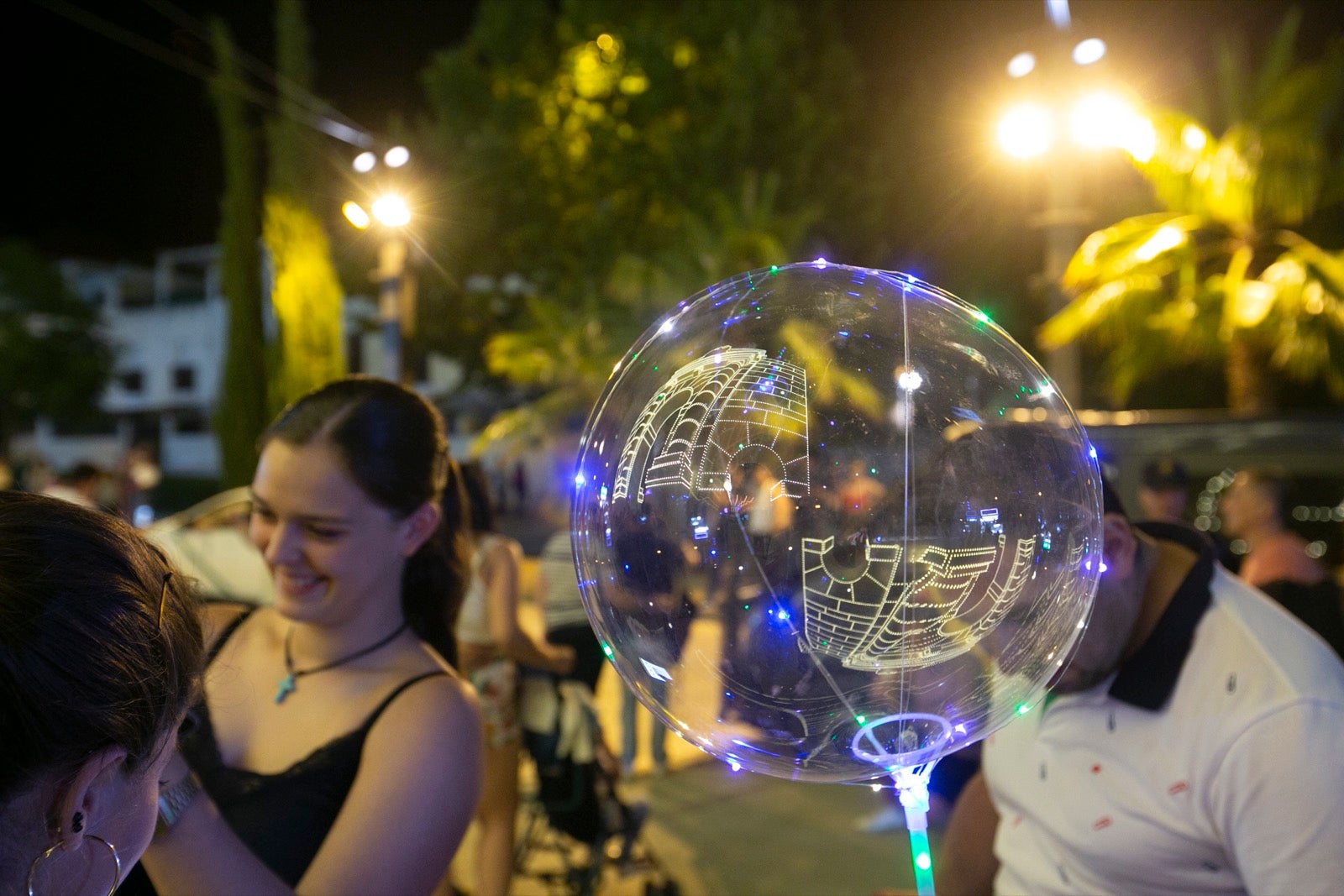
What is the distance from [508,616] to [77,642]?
2857 mm

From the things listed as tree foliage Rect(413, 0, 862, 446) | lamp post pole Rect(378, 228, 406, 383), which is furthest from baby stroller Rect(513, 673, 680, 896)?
tree foliage Rect(413, 0, 862, 446)

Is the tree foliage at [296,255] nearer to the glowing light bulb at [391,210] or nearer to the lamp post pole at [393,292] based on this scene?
the lamp post pole at [393,292]

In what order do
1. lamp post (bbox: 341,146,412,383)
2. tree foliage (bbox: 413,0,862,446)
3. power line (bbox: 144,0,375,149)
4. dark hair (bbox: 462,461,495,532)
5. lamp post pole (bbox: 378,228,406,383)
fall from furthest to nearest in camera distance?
1. tree foliage (bbox: 413,0,862,446)
2. power line (bbox: 144,0,375,149)
3. lamp post pole (bbox: 378,228,406,383)
4. lamp post (bbox: 341,146,412,383)
5. dark hair (bbox: 462,461,495,532)

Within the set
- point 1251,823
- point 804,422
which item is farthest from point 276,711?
point 1251,823

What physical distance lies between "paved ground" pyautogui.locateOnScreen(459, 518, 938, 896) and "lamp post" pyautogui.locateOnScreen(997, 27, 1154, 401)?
9.62 feet

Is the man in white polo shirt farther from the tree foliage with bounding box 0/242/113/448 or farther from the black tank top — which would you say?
the tree foliage with bounding box 0/242/113/448

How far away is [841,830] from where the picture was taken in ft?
15.5

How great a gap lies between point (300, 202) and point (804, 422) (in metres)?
18.5

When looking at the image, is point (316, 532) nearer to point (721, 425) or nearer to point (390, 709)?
point (390, 709)

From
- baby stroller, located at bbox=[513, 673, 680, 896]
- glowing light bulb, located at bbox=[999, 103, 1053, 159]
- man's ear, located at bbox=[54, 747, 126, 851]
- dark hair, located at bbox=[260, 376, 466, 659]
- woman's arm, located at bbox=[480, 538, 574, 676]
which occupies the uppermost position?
glowing light bulb, located at bbox=[999, 103, 1053, 159]

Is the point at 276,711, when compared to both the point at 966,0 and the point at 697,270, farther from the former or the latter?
the point at 697,270

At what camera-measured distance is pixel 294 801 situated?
1570mm

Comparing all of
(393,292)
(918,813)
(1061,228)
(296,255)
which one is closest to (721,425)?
(918,813)

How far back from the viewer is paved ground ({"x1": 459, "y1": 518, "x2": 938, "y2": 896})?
416 centimetres
